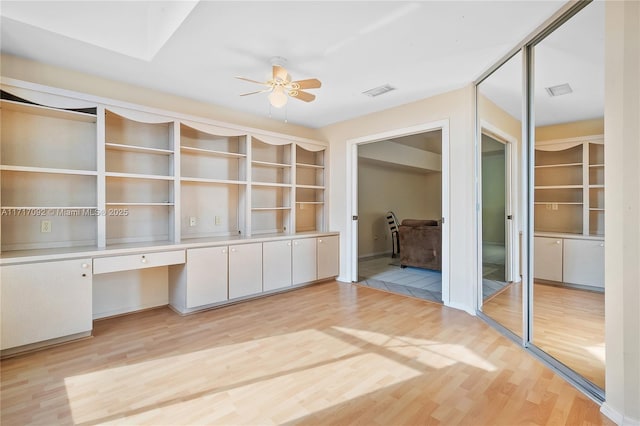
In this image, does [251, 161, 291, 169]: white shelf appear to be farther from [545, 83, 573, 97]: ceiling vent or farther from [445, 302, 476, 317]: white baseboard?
[545, 83, 573, 97]: ceiling vent

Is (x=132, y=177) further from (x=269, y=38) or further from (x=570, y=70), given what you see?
(x=570, y=70)

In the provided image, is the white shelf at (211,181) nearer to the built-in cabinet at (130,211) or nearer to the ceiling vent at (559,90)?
the built-in cabinet at (130,211)

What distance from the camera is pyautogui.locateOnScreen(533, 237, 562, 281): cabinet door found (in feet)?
8.18

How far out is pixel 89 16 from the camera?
2434mm

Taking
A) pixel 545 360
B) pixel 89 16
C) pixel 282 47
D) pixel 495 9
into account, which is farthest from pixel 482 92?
pixel 89 16

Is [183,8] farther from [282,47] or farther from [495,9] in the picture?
[495,9]

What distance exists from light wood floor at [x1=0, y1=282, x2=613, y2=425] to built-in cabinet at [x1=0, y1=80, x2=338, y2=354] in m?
0.43

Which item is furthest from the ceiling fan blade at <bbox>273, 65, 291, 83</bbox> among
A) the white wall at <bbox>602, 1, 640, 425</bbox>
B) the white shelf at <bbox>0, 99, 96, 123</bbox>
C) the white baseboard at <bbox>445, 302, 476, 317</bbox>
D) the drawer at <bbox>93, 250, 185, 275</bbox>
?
the white baseboard at <bbox>445, 302, 476, 317</bbox>

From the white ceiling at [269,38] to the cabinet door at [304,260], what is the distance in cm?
219

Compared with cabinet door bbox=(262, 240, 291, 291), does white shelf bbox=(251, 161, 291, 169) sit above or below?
above

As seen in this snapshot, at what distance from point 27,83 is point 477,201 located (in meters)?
4.50

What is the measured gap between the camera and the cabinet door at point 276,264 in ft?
12.9

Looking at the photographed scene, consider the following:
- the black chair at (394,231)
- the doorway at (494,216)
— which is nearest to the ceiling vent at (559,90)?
the doorway at (494,216)

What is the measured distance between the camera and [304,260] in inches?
173
